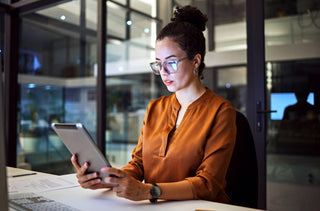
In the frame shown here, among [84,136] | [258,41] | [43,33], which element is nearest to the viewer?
[84,136]

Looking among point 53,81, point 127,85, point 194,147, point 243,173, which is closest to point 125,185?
point 194,147

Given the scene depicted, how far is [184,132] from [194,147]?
9 centimetres

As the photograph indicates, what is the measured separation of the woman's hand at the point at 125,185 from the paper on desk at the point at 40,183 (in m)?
0.42

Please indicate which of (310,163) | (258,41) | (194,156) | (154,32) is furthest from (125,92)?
(194,156)

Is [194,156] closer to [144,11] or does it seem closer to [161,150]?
[161,150]

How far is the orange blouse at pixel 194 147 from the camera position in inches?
47.3

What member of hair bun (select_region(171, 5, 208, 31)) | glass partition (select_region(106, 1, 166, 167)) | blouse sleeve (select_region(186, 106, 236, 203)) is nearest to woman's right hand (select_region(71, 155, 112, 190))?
blouse sleeve (select_region(186, 106, 236, 203))

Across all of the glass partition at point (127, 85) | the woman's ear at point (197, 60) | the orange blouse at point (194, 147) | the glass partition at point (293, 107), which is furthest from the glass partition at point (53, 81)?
the woman's ear at point (197, 60)

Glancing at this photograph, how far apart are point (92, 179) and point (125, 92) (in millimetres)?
2515

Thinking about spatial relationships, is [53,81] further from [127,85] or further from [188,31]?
[188,31]

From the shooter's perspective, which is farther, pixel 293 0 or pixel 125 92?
pixel 125 92

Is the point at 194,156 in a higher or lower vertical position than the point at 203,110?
lower

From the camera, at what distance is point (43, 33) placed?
3.99 meters

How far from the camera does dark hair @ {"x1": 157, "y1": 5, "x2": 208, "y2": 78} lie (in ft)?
4.59
